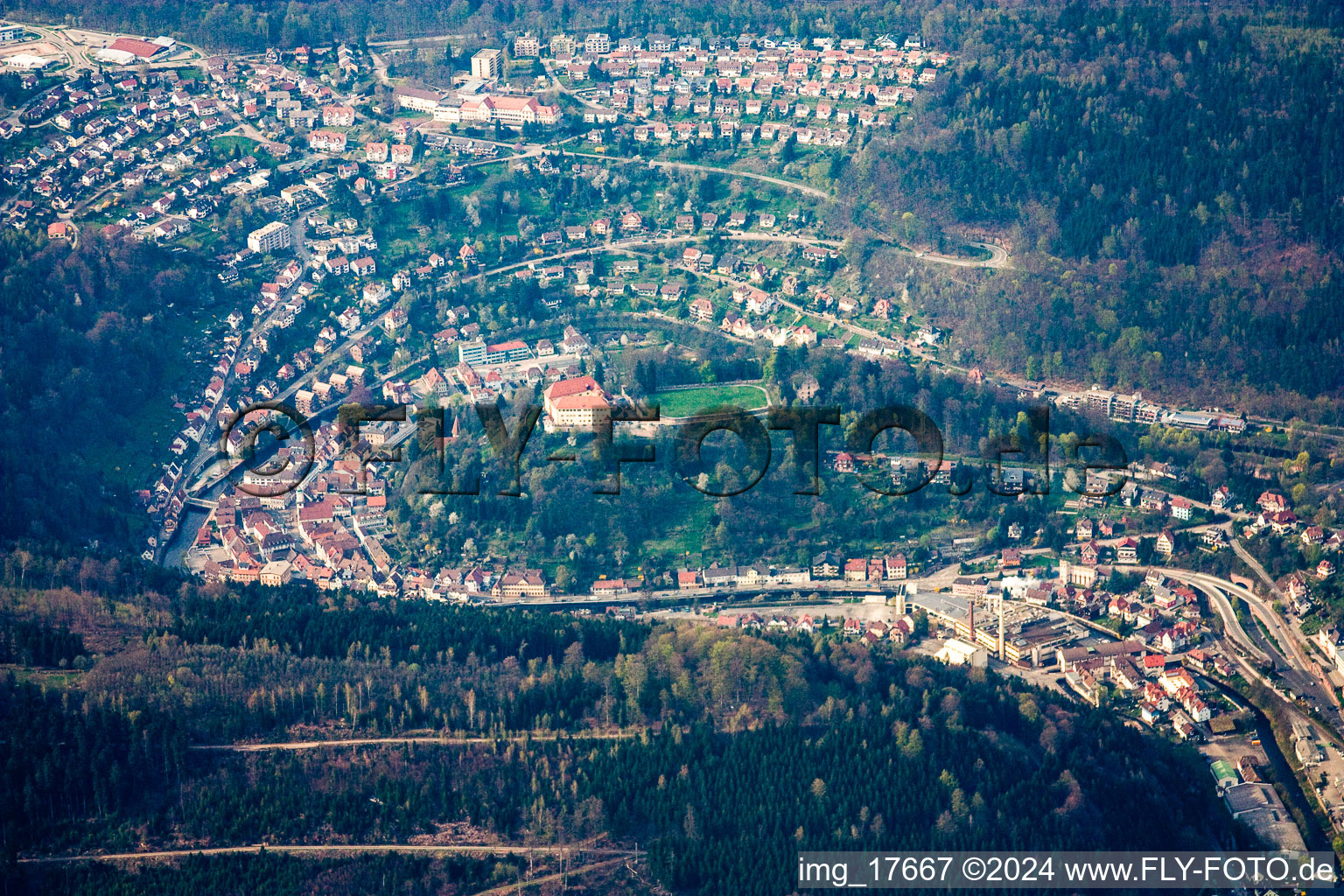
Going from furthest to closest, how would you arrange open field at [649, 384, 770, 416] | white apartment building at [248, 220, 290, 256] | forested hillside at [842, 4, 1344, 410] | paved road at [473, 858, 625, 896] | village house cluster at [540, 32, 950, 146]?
village house cluster at [540, 32, 950, 146]
white apartment building at [248, 220, 290, 256]
forested hillside at [842, 4, 1344, 410]
open field at [649, 384, 770, 416]
paved road at [473, 858, 625, 896]

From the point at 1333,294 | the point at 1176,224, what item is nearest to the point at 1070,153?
the point at 1176,224

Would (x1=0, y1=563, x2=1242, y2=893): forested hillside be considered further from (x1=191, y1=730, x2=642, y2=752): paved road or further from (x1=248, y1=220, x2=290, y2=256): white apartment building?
(x1=248, y1=220, x2=290, y2=256): white apartment building

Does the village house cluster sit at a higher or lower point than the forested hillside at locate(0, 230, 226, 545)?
higher

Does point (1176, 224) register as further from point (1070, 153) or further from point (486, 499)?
point (486, 499)

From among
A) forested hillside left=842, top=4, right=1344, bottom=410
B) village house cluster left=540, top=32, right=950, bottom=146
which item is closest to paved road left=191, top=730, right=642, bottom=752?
forested hillside left=842, top=4, right=1344, bottom=410

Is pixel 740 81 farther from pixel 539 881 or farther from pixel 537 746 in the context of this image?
pixel 539 881

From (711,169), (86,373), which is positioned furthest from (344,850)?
(711,169)

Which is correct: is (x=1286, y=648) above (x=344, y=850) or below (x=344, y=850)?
below

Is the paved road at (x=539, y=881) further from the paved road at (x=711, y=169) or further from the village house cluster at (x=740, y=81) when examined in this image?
the village house cluster at (x=740, y=81)

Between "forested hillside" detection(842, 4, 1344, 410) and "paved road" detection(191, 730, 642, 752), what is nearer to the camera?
"paved road" detection(191, 730, 642, 752)

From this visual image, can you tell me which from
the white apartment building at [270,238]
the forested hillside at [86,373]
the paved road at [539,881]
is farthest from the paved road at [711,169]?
the paved road at [539,881]

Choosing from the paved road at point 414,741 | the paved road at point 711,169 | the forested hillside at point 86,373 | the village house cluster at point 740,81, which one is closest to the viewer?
the paved road at point 414,741
